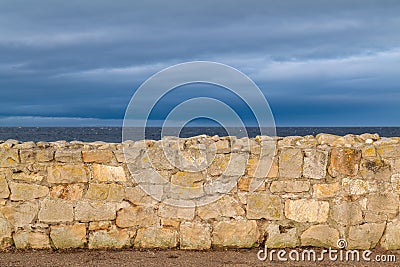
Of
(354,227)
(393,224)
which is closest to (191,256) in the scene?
(354,227)

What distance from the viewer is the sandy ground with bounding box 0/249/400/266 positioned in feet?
20.8

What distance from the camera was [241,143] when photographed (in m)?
6.95

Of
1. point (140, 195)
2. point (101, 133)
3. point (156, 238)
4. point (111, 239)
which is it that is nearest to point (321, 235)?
point (156, 238)

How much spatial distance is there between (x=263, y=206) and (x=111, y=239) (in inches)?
83.5

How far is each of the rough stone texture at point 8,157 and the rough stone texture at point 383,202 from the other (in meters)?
4.84

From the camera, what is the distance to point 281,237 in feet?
22.7

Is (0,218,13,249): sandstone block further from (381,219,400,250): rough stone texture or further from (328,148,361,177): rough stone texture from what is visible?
(381,219,400,250): rough stone texture

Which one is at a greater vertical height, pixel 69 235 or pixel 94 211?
pixel 94 211

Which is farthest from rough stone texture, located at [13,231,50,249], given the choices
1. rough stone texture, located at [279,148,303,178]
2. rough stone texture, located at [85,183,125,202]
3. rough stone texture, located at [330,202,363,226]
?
rough stone texture, located at [330,202,363,226]

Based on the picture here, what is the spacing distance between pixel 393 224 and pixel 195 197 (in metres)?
2.73

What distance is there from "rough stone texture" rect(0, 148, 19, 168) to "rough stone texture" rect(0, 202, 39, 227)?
1.84 feet

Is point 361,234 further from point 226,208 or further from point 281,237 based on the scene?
point 226,208

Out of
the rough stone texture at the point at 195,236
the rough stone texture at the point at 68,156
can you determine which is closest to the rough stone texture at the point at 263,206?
the rough stone texture at the point at 195,236

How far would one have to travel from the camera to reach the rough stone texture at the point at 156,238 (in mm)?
6918
